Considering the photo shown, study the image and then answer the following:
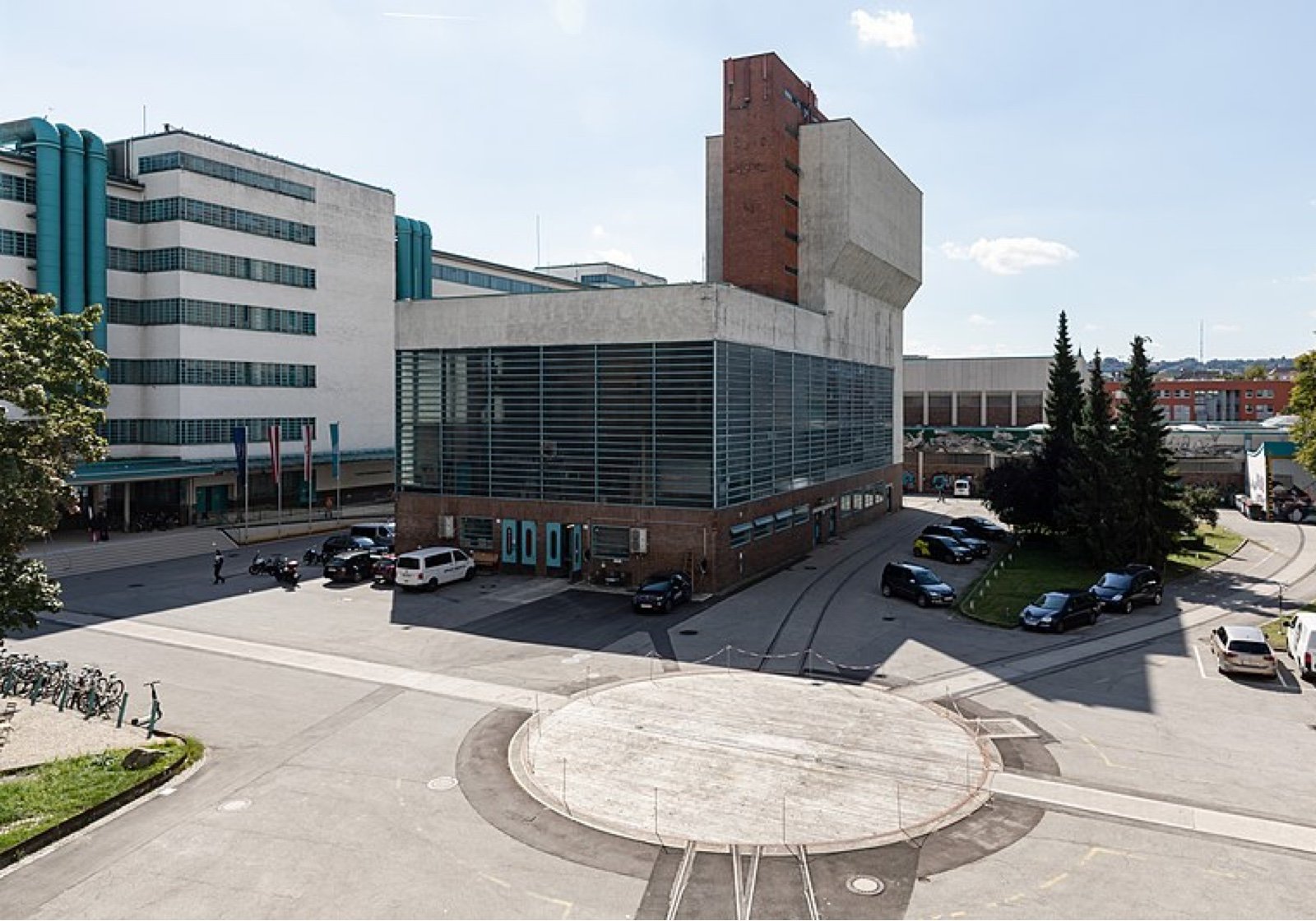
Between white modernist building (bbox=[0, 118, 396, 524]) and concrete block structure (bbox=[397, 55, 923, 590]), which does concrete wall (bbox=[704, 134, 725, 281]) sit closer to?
concrete block structure (bbox=[397, 55, 923, 590])

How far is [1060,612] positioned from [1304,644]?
7.28 m

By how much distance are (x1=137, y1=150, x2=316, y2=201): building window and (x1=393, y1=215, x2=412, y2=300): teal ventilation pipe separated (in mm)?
11570

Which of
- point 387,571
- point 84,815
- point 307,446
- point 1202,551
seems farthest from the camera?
point 307,446

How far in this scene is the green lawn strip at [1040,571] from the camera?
119 feet

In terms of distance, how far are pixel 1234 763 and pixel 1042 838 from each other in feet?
22.1

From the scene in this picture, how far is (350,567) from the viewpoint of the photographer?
42094 millimetres

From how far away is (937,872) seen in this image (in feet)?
48.8

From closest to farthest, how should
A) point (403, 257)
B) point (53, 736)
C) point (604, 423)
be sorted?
point (53, 736) → point (604, 423) → point (403, 257)

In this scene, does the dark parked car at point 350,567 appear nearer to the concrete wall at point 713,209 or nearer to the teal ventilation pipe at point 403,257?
the concrete wall at point 713,209

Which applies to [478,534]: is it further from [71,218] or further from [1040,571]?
[71,218]

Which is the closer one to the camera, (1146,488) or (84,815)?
(84,815)

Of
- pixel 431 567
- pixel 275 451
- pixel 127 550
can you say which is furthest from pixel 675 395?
pixel 127 550

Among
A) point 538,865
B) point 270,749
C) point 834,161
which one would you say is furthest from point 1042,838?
point 834,161

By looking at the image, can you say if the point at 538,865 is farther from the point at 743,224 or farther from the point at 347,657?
the point at 743,224
